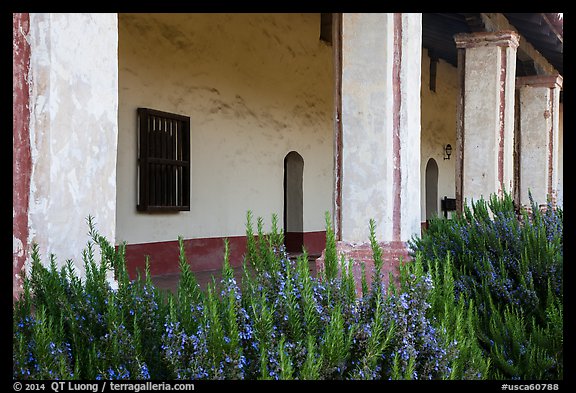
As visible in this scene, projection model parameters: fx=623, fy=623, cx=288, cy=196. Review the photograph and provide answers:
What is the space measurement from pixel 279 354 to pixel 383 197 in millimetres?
3426

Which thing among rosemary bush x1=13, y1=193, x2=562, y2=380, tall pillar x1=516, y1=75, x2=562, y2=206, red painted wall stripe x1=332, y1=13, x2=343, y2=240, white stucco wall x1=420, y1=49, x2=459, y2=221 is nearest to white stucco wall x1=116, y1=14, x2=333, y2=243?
red painted wall stripe x1=332, y1=13, x2=343, y2=240

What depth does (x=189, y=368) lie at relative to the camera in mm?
1857

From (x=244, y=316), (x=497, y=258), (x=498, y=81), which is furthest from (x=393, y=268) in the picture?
(x=498, y=81)

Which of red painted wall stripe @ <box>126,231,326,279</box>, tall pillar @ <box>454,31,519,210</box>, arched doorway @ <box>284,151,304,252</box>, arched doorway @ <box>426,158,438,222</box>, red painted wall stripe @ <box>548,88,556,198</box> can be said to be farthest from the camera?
arched doorway @ <box>426,158,438,222</box>

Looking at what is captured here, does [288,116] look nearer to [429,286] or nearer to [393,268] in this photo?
[393,268]

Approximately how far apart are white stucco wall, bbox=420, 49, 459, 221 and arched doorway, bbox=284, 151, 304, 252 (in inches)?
205

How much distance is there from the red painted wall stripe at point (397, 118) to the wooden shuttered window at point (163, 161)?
3.45 metres

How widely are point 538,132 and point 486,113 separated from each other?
18.3 ft

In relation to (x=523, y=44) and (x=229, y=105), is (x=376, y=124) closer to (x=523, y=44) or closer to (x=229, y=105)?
(x=229, y=105)

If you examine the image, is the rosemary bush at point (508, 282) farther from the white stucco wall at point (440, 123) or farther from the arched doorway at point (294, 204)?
the white stucco wall at point (440, 123)

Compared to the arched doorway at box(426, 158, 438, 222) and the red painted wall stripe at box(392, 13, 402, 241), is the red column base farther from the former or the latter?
the arched doorway at box(426, 158, 438, 222)

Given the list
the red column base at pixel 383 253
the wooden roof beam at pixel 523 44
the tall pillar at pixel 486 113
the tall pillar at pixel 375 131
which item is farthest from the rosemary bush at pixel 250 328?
the wooden roof beam at pixel 523 44

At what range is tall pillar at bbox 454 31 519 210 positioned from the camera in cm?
820
